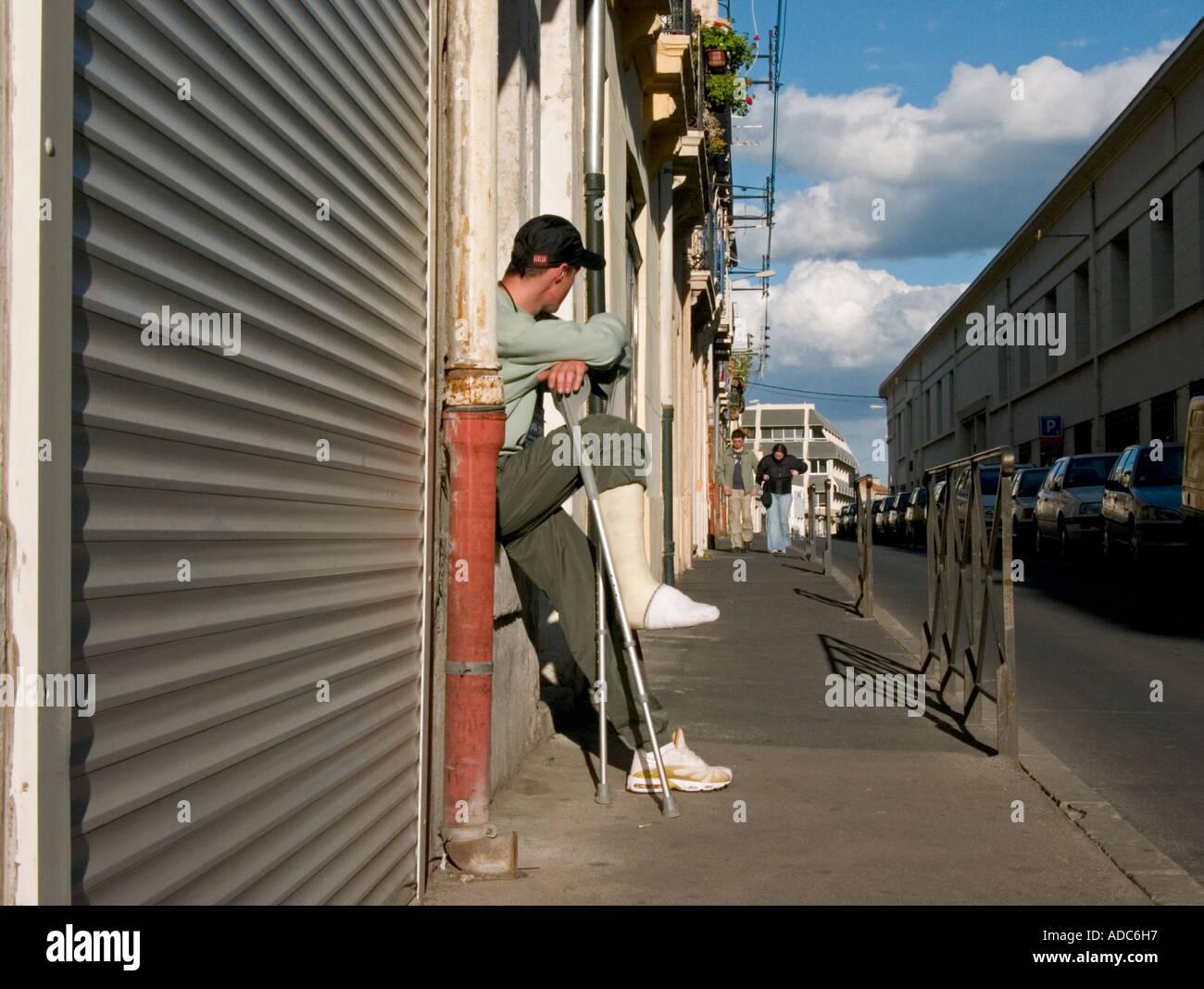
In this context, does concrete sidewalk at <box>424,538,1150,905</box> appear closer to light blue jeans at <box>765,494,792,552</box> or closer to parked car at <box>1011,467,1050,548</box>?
light blue jeans at <box>765,494,792,552</box>

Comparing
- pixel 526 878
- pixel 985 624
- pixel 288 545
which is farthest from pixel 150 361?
pixel 985 624

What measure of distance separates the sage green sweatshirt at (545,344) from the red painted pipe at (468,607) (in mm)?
498

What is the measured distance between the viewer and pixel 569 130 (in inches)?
293

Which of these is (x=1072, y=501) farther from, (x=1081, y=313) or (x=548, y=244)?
(x=548, y=244)

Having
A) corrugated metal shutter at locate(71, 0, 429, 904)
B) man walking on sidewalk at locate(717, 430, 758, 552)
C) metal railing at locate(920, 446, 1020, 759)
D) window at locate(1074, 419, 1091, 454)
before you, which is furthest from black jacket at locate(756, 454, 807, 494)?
window at locate(1074, 419, 1091, 454)

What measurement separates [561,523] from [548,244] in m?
0.96

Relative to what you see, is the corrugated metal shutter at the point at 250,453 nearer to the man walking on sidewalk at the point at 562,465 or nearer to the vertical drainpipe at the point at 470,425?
the vertical drainpipe at the point at 470,425

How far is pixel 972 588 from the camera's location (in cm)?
693

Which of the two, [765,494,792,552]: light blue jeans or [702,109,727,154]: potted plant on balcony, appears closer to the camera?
[702,109,727,154]: potted plant on balcony

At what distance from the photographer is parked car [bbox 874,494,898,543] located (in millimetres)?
51688

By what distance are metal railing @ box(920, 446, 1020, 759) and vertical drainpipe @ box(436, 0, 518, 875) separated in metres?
2.58

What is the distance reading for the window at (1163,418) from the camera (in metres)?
31.4

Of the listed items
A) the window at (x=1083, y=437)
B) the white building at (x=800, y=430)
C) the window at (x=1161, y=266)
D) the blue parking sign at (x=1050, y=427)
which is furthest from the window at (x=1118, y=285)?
the white building at (x=800, y=430)
